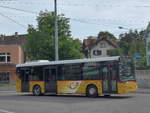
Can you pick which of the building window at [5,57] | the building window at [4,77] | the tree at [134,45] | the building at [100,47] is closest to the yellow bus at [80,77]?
the tree at [134,45]

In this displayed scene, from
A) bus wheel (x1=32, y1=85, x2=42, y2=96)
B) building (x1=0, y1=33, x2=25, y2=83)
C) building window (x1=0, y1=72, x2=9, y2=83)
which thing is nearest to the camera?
bus wheel (x1=32, y1=85, x2=42, y2=96)

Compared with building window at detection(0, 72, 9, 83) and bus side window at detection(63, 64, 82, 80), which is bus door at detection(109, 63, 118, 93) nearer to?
bus side window at detection(63, 64, 82, 80)

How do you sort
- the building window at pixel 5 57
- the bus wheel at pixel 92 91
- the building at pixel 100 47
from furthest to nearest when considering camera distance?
the building at pixel 100 47 < the building window at pixel 5 57 < the bus wheel at pixel 92 91

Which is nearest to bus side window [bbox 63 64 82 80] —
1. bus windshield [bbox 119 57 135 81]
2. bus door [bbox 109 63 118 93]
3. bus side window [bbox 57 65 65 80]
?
bus side window [bbox 57 65 65 80]

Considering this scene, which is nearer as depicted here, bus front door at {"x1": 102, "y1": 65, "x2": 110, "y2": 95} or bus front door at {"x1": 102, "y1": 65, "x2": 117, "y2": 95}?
bus front door at {"x1": 102, "y1": 65, "x2": 117, "y2": 95}

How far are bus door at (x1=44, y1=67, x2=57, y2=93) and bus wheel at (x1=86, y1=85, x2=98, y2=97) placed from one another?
115 inches

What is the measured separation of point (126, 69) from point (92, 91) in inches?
105

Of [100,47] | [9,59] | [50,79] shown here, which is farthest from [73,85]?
[100,47]

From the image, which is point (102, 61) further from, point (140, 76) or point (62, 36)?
point (62, 36)

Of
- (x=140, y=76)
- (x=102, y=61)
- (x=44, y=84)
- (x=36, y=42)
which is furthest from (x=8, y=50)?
(x=102, y=61)

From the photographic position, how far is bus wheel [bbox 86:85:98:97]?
25844 mm

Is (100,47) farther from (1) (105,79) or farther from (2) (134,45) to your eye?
(1) (105,79)

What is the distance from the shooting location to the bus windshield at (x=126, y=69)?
24734 mm

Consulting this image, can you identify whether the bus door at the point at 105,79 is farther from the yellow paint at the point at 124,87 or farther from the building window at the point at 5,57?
the building window at the point at 5,57
